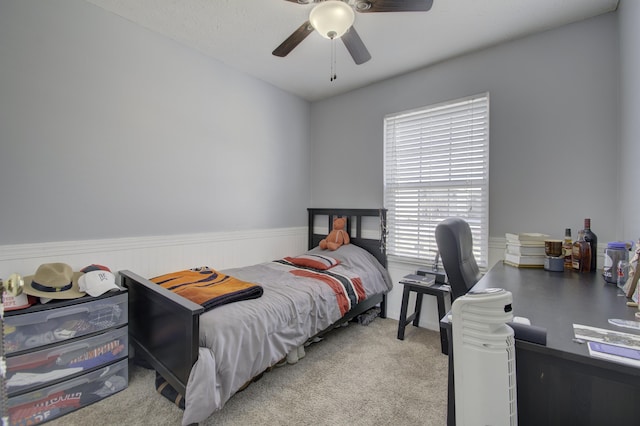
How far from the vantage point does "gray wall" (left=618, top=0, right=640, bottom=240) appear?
1.52 m

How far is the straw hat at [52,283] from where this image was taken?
5.09 feet

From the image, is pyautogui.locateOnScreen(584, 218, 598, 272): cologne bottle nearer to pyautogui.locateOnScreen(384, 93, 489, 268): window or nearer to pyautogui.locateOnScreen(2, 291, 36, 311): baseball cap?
pyautogui.locateOnScreen(384, 93, 489, 268): window

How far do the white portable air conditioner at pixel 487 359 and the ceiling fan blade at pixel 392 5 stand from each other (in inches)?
58.2

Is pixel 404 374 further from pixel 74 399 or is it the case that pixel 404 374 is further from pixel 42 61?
pixel 42 61

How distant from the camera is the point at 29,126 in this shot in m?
1.75

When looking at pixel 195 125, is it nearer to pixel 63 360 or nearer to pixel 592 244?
pixel 63 360

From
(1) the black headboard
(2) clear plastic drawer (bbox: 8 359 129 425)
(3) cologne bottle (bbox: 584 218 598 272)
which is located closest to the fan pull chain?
(1) the black headboard

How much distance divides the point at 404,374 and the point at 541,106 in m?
2.29

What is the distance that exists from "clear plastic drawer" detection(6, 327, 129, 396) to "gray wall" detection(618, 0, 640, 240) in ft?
10.1

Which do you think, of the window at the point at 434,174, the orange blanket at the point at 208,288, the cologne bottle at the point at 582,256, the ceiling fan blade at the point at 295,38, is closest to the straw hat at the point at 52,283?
the orange blanket at the point at 208,288

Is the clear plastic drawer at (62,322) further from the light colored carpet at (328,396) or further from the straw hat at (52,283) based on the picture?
the light colored carpet at (328,396)

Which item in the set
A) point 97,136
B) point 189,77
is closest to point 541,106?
point 189,77

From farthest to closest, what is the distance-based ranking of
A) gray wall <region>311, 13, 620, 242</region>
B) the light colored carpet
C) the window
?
the window → gray wall <region>311, 13, 620, 242</region> → the light colored carpet

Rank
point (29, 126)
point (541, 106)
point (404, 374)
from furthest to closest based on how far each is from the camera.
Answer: point (541, 106)
point (404, 374)
point (29, 126)
